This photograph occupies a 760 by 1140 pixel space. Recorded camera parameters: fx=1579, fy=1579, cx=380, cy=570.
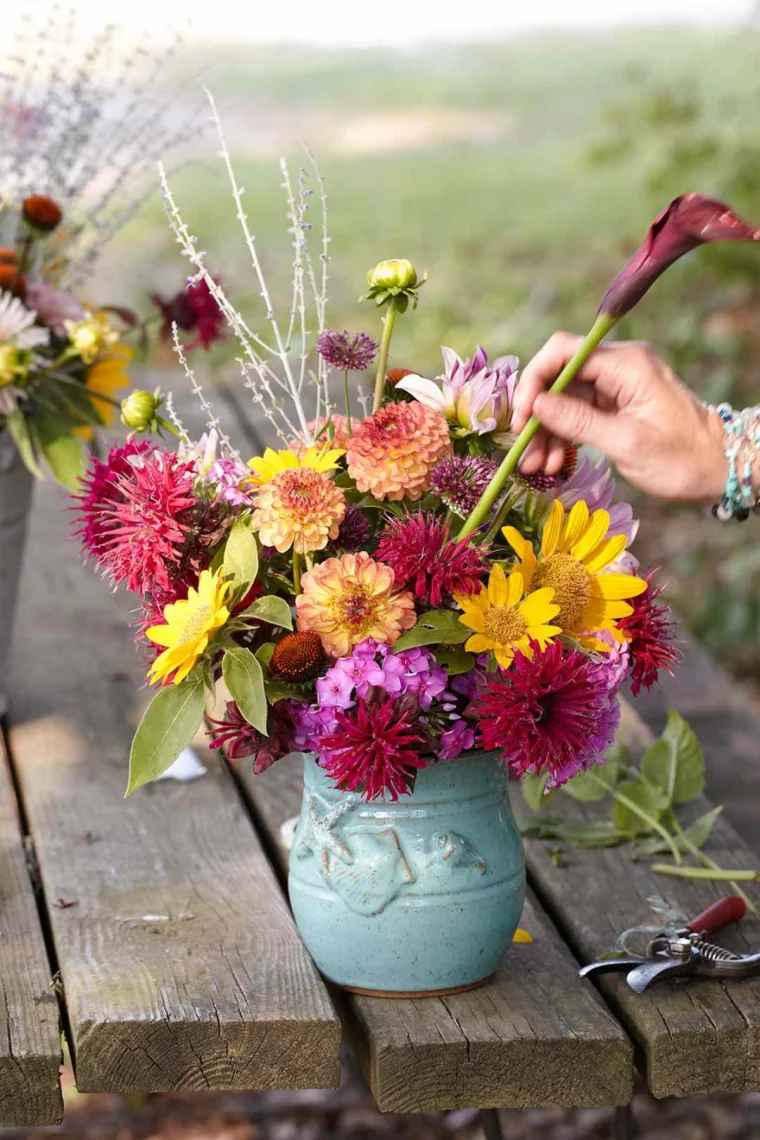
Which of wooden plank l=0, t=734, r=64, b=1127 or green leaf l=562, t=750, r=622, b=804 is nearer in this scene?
wooden plank l=0, t=734, r=64, b=1127

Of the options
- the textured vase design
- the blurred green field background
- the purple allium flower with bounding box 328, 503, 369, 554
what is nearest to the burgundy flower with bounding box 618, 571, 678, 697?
the purple allium flower with bounding box 328, 503, 369, 554

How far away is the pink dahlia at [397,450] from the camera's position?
3.91 feet

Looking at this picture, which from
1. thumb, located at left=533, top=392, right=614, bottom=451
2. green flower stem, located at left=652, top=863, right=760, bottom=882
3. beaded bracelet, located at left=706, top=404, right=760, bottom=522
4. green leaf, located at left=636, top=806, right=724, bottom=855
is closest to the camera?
thumb, located at left=533, top=392, right=614, bottom=451

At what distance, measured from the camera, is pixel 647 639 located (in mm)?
1278

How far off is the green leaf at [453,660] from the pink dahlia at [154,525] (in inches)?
8.5

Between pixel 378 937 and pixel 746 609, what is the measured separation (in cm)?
293

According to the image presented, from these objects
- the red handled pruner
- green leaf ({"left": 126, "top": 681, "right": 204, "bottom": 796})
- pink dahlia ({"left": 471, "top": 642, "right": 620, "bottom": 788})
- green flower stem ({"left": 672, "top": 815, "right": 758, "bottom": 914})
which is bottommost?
green flower stem ({"left": 672, "top": 815, "right": 758, "bottom": 914})

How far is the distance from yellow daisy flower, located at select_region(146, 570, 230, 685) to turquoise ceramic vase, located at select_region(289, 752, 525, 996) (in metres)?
0.16

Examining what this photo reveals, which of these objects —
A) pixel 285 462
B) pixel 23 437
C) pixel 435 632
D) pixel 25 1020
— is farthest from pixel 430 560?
pixel 23 437

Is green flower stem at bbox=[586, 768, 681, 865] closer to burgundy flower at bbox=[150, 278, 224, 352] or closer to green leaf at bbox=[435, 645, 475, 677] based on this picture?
green leaf at bbox=[435, 645, 475, 677]

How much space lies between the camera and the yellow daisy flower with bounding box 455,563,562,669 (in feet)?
3.89

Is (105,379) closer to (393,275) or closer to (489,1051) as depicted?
(393,275)

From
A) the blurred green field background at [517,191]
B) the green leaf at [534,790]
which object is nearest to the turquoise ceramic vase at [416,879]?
the green leaf at [534,790]

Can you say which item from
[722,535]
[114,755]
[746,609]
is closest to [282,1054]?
[114,755]
